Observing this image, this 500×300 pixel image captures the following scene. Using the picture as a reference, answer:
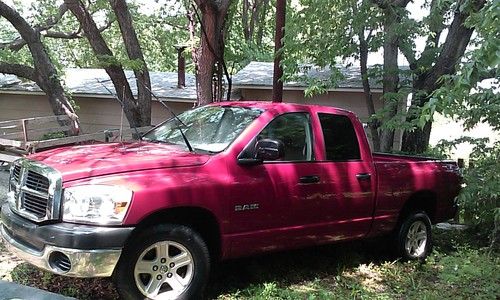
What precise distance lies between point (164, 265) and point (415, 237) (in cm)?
361

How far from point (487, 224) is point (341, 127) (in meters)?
3.52

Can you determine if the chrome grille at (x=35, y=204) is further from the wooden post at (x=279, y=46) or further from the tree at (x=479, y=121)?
the wooden post at (x=279, y=46)

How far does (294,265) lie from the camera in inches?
232

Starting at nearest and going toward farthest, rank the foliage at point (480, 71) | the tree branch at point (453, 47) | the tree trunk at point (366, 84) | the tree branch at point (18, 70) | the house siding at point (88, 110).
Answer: the foliage at point (480, 71) → the tree branch at point (453, 47) → the tree trunk at point (366, 84) → the tree branch at point (18, 70) → the house siding at point (88, 110)

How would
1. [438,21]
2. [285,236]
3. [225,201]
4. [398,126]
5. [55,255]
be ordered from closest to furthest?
[55,255]
[225,201]
[285,236]
[438,21]
[398,126]

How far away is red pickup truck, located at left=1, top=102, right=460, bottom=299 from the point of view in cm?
393

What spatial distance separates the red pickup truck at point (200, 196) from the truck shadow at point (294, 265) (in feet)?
1.54

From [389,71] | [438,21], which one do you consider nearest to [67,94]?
[389,71]

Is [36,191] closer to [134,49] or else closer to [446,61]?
[134,49]

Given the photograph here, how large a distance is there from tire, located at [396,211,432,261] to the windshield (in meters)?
2.55

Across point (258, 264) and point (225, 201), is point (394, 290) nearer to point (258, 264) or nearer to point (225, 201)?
point (258, 264)

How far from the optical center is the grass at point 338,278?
4.83m

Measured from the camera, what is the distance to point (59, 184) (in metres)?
3.96

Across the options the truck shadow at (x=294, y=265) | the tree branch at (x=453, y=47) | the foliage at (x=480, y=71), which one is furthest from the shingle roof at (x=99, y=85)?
the foliage at (x=480, y=71)
